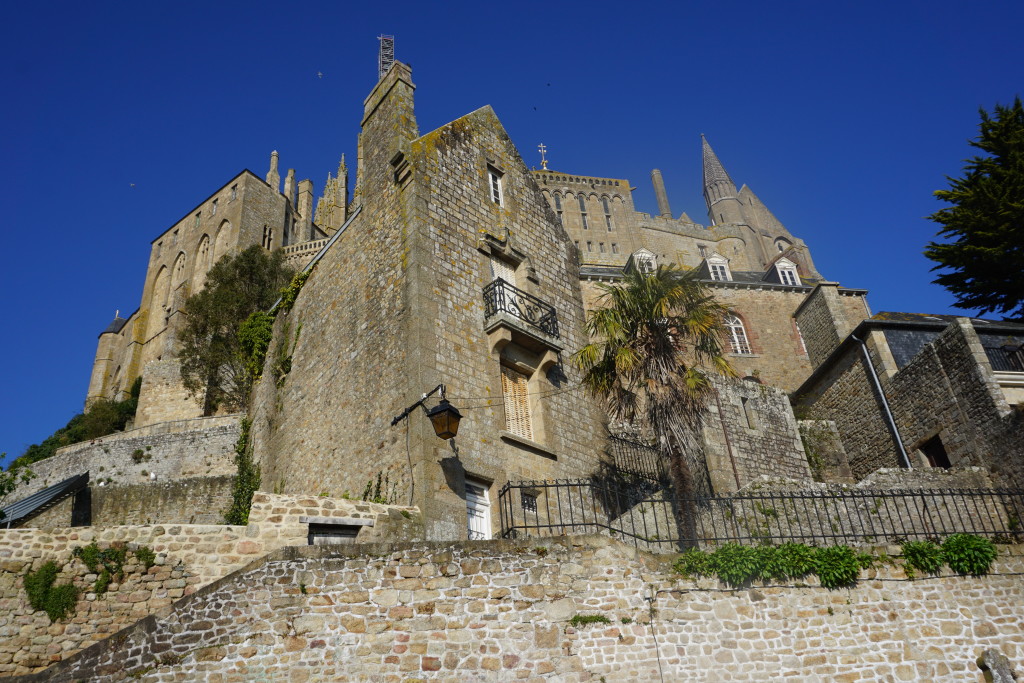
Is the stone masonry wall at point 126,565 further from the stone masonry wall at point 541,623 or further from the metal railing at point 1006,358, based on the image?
the metal railing at point 1006,358

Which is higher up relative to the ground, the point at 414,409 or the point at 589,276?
the point at 589,276

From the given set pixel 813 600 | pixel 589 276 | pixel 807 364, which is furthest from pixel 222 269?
pixel 813 600

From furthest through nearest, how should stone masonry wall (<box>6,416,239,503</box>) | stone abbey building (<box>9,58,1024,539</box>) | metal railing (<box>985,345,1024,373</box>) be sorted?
stone masonry wall (<box>6,416,239,503</box>) < metal railing (<box>985,345,1024,373</box>) < stone abbey building (<box>9,58,1024,539</box>)

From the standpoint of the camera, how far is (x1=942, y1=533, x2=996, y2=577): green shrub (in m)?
11.2

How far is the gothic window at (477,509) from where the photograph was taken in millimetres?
12516

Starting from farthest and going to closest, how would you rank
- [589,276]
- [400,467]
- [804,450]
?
[589,276]
[804,450]
[400,467]

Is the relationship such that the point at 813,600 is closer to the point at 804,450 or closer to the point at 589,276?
the point at 804,450

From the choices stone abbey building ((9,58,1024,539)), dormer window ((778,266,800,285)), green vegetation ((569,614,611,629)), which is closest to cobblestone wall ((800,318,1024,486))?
stone abbey building ((9,58,1024,539))

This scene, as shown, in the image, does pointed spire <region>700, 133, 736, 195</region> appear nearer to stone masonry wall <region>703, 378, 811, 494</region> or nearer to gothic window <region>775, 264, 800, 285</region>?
gothic window <region>775, 264, 800, 285</region>

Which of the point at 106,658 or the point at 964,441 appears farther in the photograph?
the point at 964,441

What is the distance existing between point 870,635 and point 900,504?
557cm

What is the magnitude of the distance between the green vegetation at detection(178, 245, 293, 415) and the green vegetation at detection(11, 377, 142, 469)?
6740 millimetres

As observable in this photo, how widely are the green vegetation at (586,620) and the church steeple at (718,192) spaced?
79.9m

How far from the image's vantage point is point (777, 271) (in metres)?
37.6
